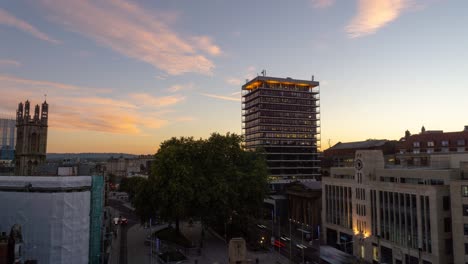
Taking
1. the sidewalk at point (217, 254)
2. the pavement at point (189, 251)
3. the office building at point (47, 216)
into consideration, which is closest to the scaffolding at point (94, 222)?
the office building at point (47, 216)

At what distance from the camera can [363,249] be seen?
64438 millimetres

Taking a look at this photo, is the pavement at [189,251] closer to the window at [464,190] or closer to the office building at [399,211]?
the office building at [399,211]

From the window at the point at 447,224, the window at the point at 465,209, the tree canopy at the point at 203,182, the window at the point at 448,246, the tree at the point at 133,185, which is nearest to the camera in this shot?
the window at the point at 465,209

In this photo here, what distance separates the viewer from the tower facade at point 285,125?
154750 mm

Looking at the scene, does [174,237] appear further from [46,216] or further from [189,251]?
[46,216]

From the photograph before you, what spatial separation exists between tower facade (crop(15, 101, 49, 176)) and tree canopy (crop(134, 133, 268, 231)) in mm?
44851

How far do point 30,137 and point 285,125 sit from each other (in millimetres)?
95955

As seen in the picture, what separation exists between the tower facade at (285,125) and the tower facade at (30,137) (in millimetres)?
82448

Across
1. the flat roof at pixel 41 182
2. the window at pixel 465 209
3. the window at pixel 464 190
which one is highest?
the flat roof at pixel 41 182

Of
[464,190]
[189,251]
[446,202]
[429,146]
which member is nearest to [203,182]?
[189,251]

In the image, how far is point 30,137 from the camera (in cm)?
10150

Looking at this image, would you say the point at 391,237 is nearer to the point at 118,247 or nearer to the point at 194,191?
the point at 194,191

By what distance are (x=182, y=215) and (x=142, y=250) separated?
9654mm

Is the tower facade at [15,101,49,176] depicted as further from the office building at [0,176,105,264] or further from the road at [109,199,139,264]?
the office building at [0,176,105,264]
